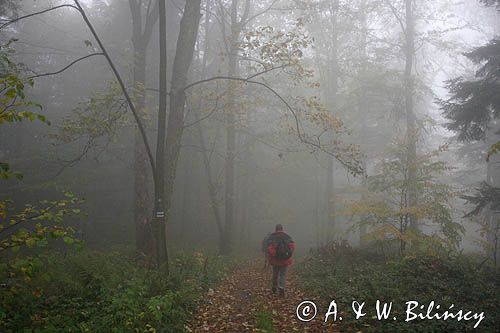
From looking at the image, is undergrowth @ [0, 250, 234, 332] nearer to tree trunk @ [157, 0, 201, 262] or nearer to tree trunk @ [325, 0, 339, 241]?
tree trunk @ [157, 0, 201, 262]

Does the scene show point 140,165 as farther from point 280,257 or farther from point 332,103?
point 332,103

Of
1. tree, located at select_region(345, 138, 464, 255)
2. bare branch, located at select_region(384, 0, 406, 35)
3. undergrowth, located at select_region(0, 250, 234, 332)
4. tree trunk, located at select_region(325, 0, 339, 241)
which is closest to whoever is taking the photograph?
undergrowth, located at select_region(0, 250, 234, 332)

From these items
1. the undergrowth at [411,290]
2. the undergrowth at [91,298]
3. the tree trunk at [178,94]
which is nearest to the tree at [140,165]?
the tree trunk at [178,94]

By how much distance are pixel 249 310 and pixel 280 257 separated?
7.09 ft

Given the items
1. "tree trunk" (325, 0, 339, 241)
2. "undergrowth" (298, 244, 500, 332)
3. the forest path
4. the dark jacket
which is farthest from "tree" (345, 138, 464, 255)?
"tree trunk" (325, 0, 339, 241)

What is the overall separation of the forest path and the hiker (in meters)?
0.33

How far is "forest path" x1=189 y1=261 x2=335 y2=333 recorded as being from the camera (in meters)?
7.34

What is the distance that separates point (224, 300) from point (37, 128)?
24.3 metres

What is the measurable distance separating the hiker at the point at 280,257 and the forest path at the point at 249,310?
0.33 m

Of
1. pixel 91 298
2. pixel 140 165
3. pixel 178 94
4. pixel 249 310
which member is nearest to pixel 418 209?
pixel 249 310

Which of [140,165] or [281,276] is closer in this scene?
[281,276]

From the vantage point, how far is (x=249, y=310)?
28.3 ft

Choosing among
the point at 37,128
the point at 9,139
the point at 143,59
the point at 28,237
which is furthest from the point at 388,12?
the point at 9,139

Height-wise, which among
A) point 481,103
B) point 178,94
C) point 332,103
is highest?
point 332,103
